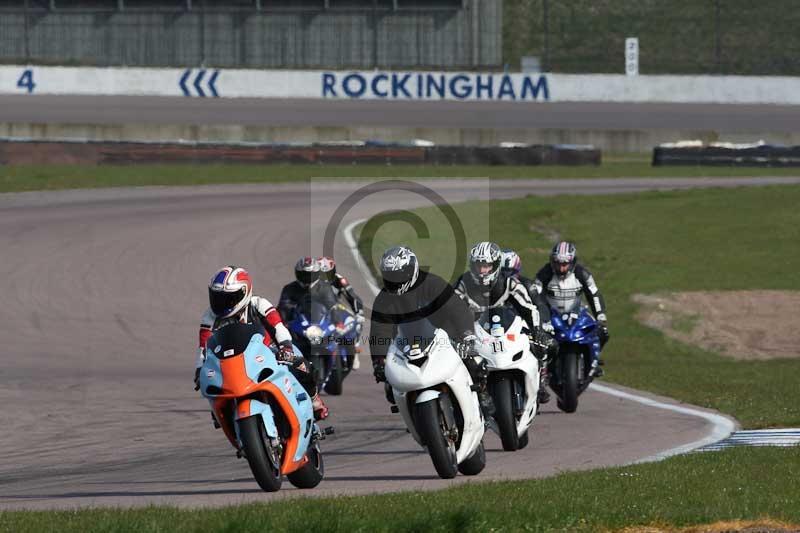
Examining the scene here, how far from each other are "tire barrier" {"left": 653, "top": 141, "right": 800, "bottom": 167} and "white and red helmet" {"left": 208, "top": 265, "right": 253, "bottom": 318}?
35221mm

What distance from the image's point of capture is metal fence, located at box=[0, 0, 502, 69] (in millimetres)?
53625

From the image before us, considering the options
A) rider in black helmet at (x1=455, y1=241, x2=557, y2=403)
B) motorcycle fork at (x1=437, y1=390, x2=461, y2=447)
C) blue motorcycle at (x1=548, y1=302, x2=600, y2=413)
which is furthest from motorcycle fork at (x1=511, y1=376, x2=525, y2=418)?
blue motorcycle at (x1=548, y1=302, x2=600, y2=413)

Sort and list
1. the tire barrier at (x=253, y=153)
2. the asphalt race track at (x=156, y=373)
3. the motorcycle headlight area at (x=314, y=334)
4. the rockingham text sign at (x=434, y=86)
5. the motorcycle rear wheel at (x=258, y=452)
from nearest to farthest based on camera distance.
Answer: the motorcycle rear wheel at (x=258, y=452), the asphalt race track at (x=156, y=373), the motorcycle headlight area at (x=314, y=334), the tire barrier at (x=253, y=153), the rockingham text sign at (x=434, y=86)

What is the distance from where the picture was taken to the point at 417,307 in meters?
10.2

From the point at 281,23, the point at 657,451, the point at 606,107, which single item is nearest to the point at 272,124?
the point at 281,23

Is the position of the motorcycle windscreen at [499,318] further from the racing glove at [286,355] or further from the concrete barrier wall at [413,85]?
the concrete barrier wall at [413,85]

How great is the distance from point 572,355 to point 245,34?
4167 centimetres

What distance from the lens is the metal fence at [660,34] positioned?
53.3 meters

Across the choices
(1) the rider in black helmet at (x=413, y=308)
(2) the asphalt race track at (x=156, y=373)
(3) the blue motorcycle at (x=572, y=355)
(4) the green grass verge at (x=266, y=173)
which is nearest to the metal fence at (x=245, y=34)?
(4) the green grass verge at (x=266, y=173)

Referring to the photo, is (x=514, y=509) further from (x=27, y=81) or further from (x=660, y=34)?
(x=660, y=34)

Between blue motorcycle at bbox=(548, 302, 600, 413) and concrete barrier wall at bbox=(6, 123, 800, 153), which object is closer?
blue motorcycle at bbox=(548, 302, 600, 413)

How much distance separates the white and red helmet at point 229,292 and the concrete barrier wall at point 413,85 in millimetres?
41221

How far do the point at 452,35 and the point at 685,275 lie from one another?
30.8 metres

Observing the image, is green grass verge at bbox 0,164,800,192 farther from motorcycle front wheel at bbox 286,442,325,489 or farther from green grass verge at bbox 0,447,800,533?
green grass verge at bbox 0,447,800,533
